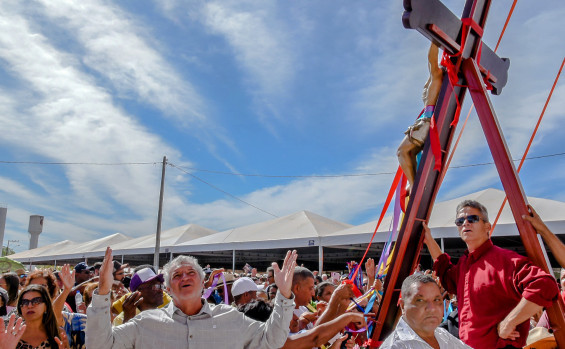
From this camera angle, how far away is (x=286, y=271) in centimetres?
266

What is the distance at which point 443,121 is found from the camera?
3416 mm

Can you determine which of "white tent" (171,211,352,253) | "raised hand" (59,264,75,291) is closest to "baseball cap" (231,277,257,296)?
"raised hand" (59,264,75,291)

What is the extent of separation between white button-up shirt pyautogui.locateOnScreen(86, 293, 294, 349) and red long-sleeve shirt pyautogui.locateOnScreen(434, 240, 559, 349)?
3.83ft

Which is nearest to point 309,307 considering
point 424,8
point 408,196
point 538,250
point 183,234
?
point 408,196

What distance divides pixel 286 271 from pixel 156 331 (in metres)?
0.80

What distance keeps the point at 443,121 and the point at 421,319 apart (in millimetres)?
1697

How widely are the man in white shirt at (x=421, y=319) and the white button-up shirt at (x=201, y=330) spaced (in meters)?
0.65

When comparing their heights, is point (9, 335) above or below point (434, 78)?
below

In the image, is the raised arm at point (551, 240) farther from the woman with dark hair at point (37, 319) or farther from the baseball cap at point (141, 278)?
the woman with dark hair at point (37, 319)

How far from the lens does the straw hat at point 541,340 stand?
9.58 feet

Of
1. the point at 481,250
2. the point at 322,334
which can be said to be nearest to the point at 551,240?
the point at 481,250

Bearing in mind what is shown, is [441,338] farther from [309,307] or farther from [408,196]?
[309,307]

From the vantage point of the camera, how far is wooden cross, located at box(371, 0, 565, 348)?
10.4 feet

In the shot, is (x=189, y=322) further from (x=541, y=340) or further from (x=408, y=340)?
(x=541, y=340)
